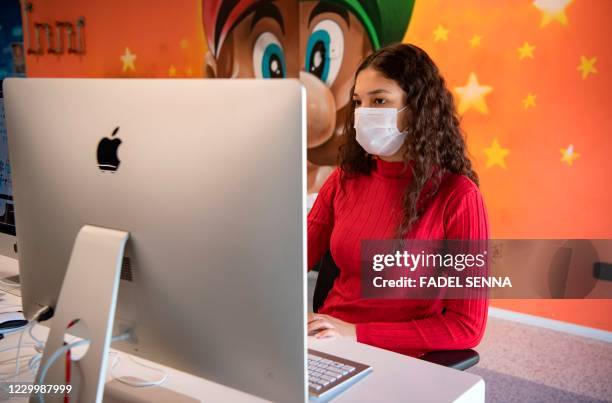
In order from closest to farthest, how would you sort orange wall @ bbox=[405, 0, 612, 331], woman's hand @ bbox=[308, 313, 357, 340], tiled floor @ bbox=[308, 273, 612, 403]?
woman's hand @ bbox=[308, 313, 357, 340] → tiled floor @ bbox=[308, 273, 612, 403] → orange wall @ bbox=[405, 0, 612, 331]

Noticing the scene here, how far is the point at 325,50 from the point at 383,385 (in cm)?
268

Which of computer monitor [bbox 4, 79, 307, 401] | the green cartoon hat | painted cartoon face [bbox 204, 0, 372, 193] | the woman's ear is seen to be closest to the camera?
computer monitor [bbox 4, 79, 307, 401]

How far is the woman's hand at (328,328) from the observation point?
1.25 meters

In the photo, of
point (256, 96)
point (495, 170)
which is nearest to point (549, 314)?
point (495, 170)

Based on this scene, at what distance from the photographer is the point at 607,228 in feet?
8.57

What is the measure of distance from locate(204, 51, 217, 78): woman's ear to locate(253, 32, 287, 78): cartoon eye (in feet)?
1.18

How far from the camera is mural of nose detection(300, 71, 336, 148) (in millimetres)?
3459

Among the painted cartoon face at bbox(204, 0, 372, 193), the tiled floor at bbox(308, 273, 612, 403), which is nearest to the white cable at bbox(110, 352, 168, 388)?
the tiled floor at bbox(308, 273, 612, 403)

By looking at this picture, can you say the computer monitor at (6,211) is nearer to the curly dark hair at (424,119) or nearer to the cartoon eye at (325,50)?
the curly dark hair at (424,119)

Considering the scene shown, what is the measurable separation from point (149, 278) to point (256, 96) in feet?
1.07

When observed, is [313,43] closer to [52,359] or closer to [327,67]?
[327,67]

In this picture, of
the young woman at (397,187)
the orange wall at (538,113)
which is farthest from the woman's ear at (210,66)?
the young woman at (397,187)

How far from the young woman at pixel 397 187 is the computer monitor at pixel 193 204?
2.06 ft

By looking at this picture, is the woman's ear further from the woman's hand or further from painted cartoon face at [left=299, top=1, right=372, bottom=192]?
the woman's hand
